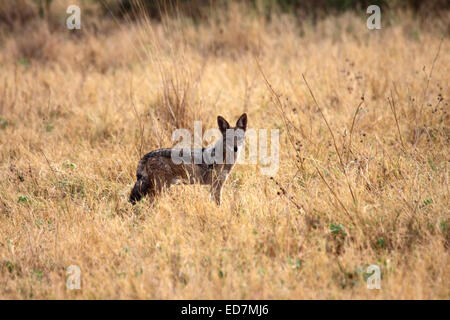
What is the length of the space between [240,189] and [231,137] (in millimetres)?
616

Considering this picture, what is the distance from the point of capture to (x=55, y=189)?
5.15m

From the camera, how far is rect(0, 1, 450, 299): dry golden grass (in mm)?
3498

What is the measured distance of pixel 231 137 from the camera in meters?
4.84

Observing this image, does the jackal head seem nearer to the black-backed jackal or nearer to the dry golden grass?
the black-backed jackal

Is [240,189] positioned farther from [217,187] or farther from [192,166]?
[192,166]

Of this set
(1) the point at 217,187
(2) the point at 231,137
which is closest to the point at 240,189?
(1) the point at 217,187

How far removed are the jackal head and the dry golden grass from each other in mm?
391

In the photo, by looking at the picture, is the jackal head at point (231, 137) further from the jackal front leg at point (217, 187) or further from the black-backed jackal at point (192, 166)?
the jackal front leg at point (217, 187)

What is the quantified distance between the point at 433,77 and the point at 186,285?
577cm

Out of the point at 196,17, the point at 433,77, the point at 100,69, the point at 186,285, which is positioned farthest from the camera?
the point at 196,17

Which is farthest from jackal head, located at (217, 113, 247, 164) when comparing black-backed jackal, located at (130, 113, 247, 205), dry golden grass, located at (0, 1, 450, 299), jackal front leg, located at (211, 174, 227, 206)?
dry golden grass, located at (0, 1, 450, 299)
